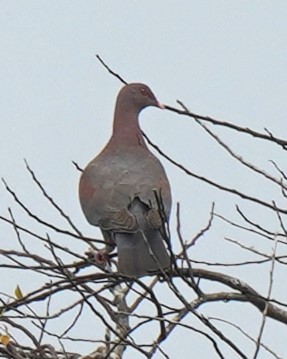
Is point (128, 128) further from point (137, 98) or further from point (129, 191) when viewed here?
point (129, 191)

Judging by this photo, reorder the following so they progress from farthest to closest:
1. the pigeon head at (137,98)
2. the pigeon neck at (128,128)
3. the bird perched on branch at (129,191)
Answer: the pigeon head at (137,98) → the pigeon neck at (128,128) → the bird perched on branch at (129,191)

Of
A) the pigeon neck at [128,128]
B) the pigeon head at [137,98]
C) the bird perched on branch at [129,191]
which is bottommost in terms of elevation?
the bird perched on branch at [129,191]

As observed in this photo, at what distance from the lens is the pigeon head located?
19.9 ft

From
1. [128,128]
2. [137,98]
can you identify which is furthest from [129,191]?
[137,98]

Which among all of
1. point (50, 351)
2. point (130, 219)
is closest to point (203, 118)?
point (50, 351)

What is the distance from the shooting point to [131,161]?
18.4 feet

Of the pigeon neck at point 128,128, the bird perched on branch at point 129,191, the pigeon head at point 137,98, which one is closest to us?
the bird perched on branch at point 129,191

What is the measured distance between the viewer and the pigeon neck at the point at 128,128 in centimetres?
586

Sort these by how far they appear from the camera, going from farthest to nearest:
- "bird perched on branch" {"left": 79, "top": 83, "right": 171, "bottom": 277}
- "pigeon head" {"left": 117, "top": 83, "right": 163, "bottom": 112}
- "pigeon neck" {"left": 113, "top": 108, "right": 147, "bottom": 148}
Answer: "pigeon head" {"left": 117, "top": 83, "right": 163, "bottom": 112}, "pigeon neck" {"left": 113, "top": 108, "right": 147, "bottom": 148}, "bird perched on branch" {"left": 79, "top": 83, "right": 171, "bottom": 277}

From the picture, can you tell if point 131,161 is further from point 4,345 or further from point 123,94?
point 4,345

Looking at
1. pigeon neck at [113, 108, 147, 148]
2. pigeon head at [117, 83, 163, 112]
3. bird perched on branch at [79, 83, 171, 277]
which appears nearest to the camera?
bird perched on branch at [79, 83, 171, 277]

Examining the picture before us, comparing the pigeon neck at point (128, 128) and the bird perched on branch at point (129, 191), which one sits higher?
the pigeon neck at point (128, 128)

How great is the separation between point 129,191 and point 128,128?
78 cm

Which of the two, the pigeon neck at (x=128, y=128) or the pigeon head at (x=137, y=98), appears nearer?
the pigeon neck at (x=128, y=128)
